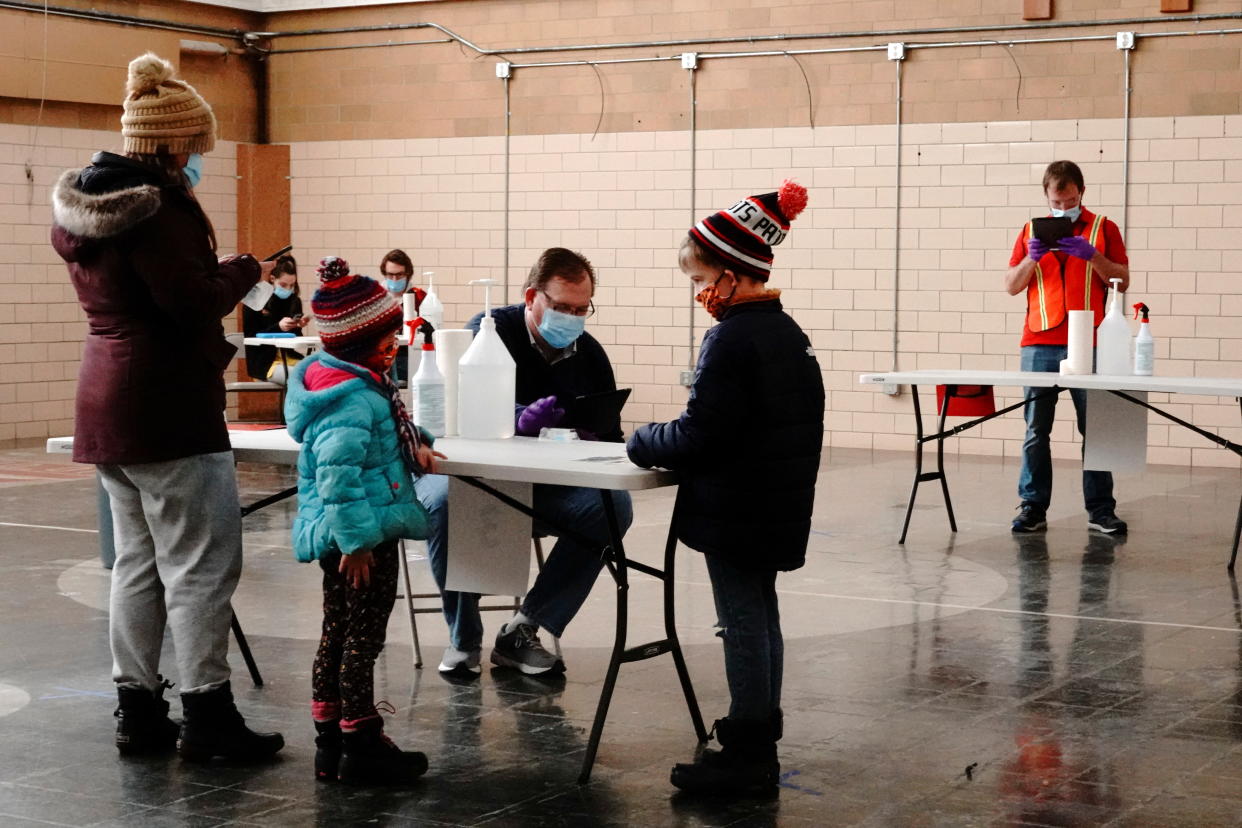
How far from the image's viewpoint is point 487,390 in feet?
13.4

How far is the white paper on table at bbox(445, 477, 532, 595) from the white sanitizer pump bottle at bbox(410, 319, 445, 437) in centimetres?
18

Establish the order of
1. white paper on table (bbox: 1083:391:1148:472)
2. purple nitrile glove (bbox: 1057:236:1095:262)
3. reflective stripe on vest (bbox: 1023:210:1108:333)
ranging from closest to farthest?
white paper on table (bbox: 1083:391:1148:472), purple nitrile glove (bbox: 1057:236:1095:262), reflective stripe on vest (bbox: 1023:210:1108:333)

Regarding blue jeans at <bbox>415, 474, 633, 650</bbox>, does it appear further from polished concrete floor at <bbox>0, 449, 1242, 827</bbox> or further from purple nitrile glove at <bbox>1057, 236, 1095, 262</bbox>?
purple nitrile glove at <bbox>1057, 236, 1095, 262</bbox>

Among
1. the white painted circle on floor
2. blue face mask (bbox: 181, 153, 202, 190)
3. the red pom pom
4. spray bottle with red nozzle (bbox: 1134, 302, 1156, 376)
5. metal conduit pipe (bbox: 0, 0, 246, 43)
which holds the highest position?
metal conduit pipe (bbox: 0, 0, 246, 43)

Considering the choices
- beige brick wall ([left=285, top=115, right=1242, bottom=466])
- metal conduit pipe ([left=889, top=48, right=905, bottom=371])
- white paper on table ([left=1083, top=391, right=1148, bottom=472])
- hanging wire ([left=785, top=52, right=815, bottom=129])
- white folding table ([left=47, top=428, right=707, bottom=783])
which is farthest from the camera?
hanging wire ([left=785, top=52, right=815, bottom=129])

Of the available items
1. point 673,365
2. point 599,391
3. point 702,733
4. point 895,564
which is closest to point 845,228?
point 673,365

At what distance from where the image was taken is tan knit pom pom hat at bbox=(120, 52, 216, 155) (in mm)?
3545

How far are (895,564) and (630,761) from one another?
2.78 meters

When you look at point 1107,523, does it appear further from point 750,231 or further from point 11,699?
point 11,699

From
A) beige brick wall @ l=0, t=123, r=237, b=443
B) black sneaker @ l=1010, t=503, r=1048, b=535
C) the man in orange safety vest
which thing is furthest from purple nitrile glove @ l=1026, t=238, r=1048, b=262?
beige brick wall @ l=0, t=123, r=237, b=443

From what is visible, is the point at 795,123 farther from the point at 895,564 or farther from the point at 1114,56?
the point at 895,564

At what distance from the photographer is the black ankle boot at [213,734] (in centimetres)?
361

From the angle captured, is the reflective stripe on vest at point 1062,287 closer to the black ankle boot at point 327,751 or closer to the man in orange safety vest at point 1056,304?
the man in orange safety vest at point 1056,304

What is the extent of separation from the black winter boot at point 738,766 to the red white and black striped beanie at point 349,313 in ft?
3.68
